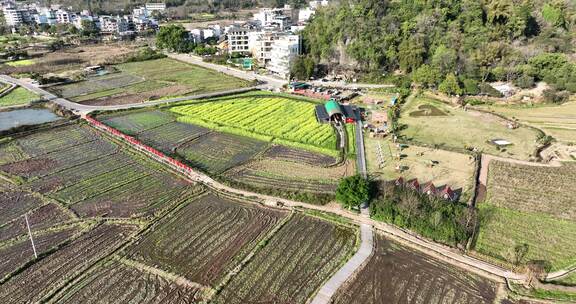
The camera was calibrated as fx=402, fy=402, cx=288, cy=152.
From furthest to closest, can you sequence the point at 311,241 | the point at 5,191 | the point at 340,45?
the point at 340,45
the point at 5,191
the point at 311,241

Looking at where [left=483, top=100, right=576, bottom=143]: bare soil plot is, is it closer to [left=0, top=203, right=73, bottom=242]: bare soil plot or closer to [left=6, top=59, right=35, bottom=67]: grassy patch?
[left=0, top=203, right=73, bottom=242]: bare soil plot

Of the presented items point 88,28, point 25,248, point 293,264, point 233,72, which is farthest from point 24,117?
point 88,28

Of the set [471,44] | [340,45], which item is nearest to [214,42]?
[340,45]

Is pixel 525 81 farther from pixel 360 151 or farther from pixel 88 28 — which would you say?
pixel 88 28

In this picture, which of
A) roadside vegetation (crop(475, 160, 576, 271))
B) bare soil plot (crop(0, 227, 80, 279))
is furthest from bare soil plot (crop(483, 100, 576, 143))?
bare soil plot (crop(0, 227, 80, 279))

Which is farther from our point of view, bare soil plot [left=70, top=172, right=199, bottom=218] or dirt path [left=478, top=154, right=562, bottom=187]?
dirt path [left=478, top=154, right=562, bottom=187]

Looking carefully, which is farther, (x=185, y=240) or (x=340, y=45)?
(x=340, y=45)

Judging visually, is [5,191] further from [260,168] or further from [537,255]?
[537,255]
